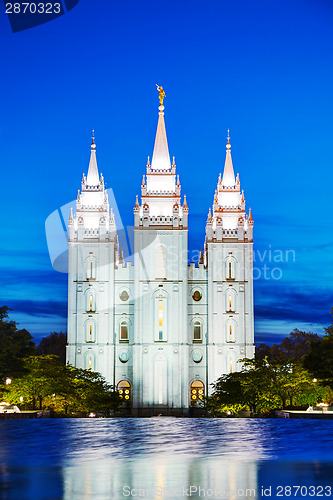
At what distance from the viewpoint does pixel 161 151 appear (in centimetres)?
7619

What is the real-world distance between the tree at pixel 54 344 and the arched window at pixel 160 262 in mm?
38198

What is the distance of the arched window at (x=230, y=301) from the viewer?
7362 cm

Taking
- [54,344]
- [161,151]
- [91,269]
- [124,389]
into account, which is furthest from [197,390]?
[54,344]

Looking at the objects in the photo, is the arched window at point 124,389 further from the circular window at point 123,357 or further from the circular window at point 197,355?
the circular window at point 197,355

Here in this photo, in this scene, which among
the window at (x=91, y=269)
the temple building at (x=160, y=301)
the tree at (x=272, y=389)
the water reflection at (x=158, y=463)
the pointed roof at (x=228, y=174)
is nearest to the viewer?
the water reflection at (x=158, y=463)

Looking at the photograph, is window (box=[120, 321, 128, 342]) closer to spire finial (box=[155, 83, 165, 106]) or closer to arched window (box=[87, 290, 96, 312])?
arched window (box=[87, 290, 96, 312])

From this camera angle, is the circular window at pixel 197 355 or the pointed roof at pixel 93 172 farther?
the pointed roof at pixel 93 172

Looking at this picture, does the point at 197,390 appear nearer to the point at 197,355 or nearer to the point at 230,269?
the point at 197,355

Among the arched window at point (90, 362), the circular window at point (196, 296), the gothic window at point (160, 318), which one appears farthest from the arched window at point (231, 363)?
the arched window at point (90, 362)

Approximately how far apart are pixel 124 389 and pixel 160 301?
8.70 m

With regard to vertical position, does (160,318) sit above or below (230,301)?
below

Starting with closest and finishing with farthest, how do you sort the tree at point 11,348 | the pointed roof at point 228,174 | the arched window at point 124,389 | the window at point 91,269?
1. the tree at point 11,348
2. the arched window at point 124,389
3. the window at point 91,269
4. the pointed roof at point 228,174

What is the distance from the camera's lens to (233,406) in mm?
58750

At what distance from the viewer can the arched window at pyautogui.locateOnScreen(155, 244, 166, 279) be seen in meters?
73.5
